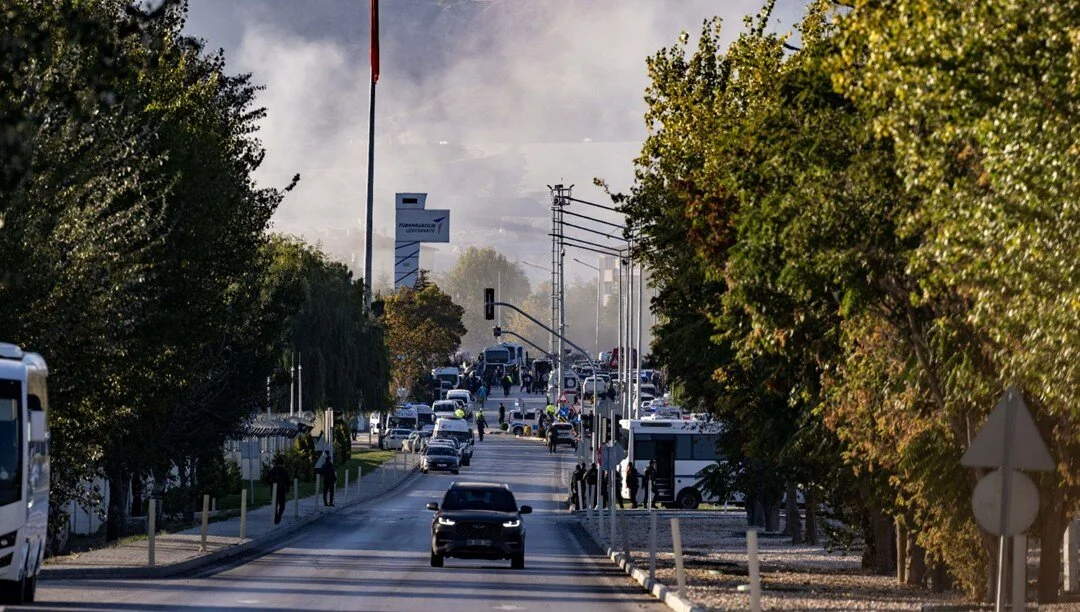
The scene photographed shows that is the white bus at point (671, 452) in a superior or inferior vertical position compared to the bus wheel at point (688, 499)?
superior

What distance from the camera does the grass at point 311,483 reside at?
63.1 m

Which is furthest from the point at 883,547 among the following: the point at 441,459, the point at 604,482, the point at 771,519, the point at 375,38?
the point at 375,38

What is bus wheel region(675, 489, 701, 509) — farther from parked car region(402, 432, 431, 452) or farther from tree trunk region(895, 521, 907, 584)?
parked car region(402, 432, 431, 452)

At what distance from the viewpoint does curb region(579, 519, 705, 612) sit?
23.8 m

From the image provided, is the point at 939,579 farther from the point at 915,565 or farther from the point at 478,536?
the point at 478,536

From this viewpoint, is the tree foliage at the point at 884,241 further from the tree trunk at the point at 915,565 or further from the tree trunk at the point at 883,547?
the tree trunk at the point at 915,565

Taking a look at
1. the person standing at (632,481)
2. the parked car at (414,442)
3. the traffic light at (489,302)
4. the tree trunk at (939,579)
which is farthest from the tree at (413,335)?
the tree trunk at (939,579)

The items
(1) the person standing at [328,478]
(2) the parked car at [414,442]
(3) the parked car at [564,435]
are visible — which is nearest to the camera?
(1) the person standing at [328,478]

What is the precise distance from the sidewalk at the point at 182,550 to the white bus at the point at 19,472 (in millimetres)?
6413

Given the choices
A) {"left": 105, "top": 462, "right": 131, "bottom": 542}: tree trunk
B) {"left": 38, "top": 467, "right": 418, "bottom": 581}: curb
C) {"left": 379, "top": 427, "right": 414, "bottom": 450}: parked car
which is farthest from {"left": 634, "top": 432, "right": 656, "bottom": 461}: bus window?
{"left": 379, "top": 427, "right": 414, "bottom": 450}: parked car

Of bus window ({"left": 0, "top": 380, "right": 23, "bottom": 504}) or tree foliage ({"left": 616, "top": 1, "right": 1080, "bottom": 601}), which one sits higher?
tree foliage ({"left": 616, "top": 1, "right": 1080, "bottom": 601})

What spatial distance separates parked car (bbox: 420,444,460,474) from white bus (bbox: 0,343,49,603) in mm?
66176

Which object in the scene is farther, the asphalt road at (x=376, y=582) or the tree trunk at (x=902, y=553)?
the tree trunk at (x=902, y=553)

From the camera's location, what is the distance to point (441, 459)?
290ft
